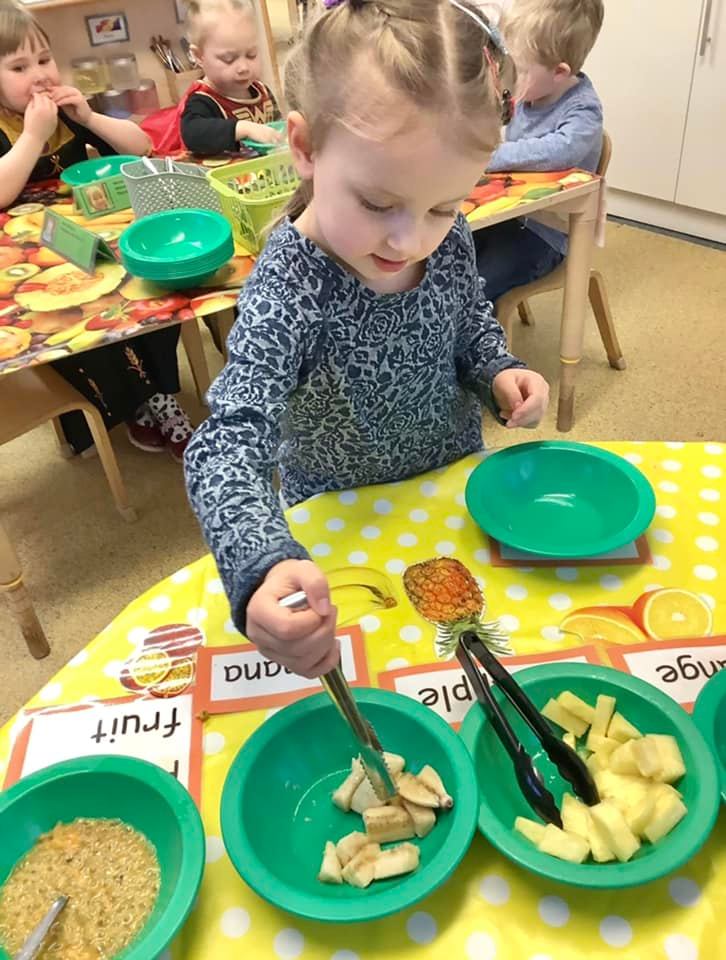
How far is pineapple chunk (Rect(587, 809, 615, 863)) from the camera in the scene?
575 mm

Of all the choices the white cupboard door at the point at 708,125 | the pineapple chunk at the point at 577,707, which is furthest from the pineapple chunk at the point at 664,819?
the white cupboard door at the point at 708,125

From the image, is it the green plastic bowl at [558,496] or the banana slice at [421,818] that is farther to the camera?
the green plastic bowl at [558,496]

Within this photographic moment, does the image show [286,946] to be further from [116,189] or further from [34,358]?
[116,189]

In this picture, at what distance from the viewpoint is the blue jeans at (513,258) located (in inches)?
79.7

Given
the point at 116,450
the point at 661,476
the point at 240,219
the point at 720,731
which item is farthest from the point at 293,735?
the point at 116,450

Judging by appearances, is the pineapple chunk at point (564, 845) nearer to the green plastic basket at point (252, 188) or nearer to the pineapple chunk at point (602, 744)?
the pineapple chunk at point (602, 744)

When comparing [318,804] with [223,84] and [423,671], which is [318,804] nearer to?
[423,671]

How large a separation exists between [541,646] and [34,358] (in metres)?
0.92

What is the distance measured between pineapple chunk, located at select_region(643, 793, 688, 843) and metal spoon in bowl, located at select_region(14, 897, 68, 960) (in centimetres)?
43

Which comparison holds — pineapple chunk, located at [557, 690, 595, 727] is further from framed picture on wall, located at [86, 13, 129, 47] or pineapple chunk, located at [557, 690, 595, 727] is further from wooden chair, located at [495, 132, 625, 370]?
framed picture on wall, located at [86, 13, 129, 47]

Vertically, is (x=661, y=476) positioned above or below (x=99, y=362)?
above

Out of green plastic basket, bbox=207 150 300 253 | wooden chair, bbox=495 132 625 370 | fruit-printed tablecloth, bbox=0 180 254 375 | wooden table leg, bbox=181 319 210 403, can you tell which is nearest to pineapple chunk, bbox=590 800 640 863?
fruit-printed tablecloth, bbox=0 180 254 375

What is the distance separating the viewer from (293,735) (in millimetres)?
682

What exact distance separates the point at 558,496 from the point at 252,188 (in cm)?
93
